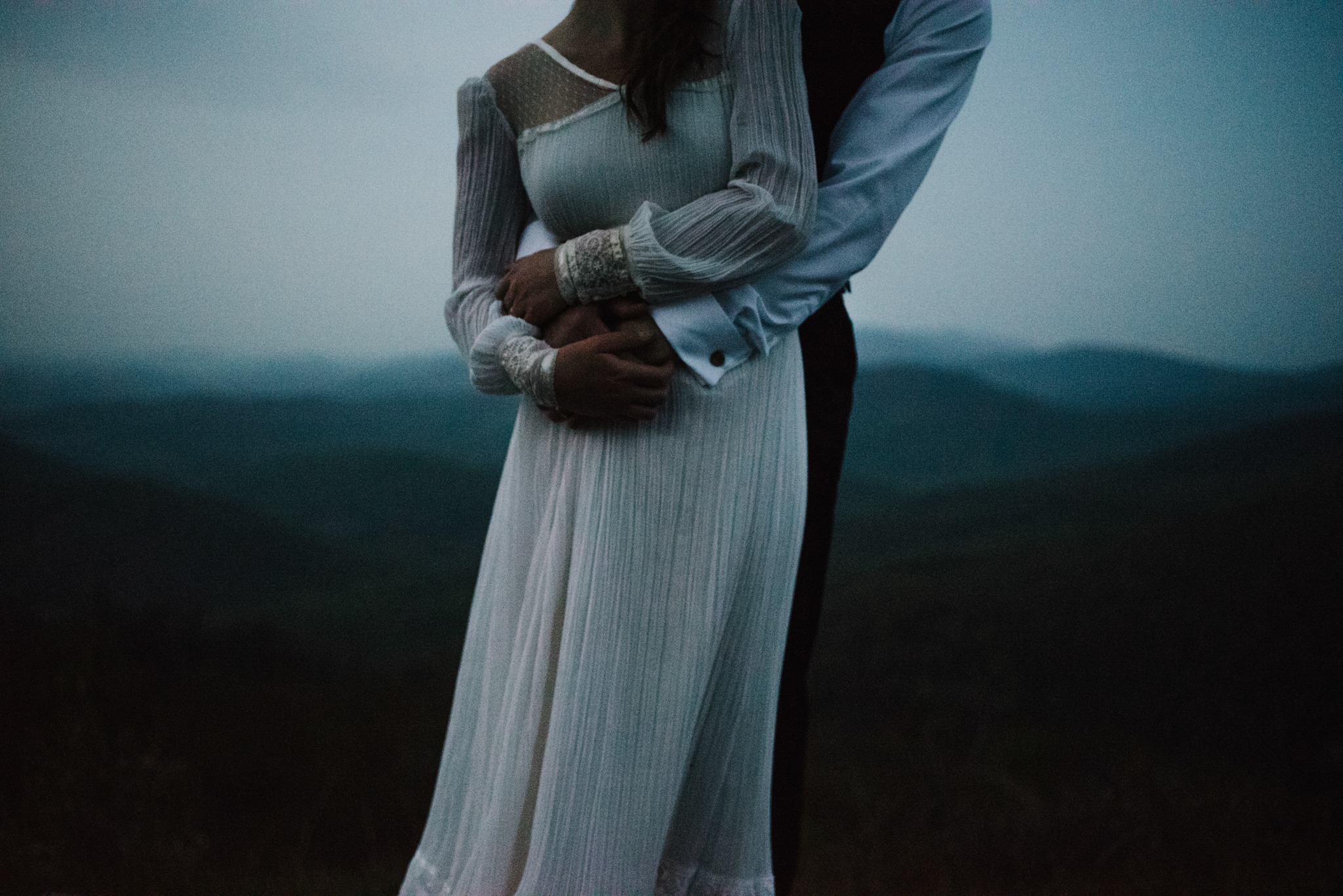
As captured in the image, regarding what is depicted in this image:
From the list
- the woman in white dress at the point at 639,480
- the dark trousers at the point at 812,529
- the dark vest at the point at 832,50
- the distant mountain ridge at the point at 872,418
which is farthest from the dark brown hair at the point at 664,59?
the distant mountain ridge at the point at 872,418

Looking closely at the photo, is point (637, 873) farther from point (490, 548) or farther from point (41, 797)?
point (41, 797)

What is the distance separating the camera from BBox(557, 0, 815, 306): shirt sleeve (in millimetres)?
1023

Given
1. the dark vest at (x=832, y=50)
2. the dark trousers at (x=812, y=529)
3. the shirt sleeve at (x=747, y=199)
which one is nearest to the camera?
the shirt sleeve at (x=747, y=199)

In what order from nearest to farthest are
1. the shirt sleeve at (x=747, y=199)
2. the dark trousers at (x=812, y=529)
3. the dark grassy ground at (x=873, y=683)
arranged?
the shirt sleeve at (x=747, y=199), the dark trousers at (x=812, y=529), the dark grassy ground at (x=873, y=683)

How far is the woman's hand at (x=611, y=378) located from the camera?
1.03 m

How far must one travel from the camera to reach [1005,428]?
2262 millimetres

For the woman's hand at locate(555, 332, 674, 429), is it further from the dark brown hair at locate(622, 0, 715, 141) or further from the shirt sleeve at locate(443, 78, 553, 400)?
the dark brown hair at locate(622, 0, 715, 141)

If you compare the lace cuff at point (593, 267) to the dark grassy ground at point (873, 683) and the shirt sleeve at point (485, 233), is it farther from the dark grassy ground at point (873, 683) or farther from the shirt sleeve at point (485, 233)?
the dark grassy ground at point (873, 683)

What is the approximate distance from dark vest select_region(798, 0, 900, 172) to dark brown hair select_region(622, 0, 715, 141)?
0.14 m

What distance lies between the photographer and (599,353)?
1030mm

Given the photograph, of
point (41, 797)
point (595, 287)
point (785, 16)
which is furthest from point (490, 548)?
point (41, 797)

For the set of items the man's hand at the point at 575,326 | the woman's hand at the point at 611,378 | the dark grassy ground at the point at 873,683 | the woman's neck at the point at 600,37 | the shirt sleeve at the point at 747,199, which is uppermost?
the woman's neck at the point at 600,37

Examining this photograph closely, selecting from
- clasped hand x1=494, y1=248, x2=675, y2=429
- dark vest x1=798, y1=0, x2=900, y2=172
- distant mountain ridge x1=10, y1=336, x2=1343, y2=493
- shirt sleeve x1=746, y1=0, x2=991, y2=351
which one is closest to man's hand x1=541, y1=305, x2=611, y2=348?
clasped hand x1=494, y1=248, x2=675, y2=429

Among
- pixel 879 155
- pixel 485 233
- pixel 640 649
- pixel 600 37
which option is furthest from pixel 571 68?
pixel 640 649
